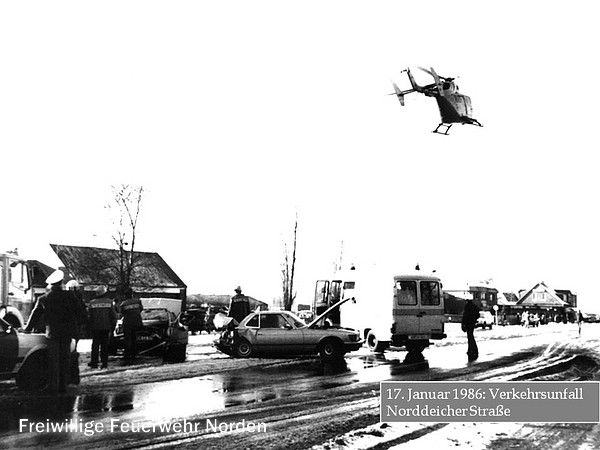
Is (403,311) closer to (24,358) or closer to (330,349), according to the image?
(330,349)

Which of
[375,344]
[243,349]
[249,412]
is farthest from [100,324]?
[375,344]

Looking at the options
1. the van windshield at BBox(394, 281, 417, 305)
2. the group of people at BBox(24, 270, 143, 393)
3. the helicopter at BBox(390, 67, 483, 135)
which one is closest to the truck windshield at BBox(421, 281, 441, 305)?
the van windshield at BBox(394, 281, 417, 305)

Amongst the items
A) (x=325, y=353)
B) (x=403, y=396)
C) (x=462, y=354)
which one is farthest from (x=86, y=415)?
(x=462, y=354)

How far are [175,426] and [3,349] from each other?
3032 mm

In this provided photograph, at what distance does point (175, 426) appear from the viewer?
6898 millimetres

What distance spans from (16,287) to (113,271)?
3422 centimetres

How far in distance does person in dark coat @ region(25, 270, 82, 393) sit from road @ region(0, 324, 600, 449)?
314mm

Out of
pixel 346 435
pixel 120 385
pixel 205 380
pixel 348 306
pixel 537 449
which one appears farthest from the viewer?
pixel 348 306

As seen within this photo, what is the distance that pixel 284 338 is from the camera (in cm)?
1502

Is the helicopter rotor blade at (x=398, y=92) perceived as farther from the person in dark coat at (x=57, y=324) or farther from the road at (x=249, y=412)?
the person in dark coat at (x=57, y=324)

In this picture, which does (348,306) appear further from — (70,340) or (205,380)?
(70,340)

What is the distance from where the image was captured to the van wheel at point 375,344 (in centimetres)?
1722

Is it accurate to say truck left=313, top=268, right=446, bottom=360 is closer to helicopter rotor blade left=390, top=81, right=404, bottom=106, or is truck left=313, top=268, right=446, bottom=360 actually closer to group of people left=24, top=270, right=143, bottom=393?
helicopter rotor blade left=390, top=81, right=404, bottom=106

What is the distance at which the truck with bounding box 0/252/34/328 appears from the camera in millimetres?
13874
